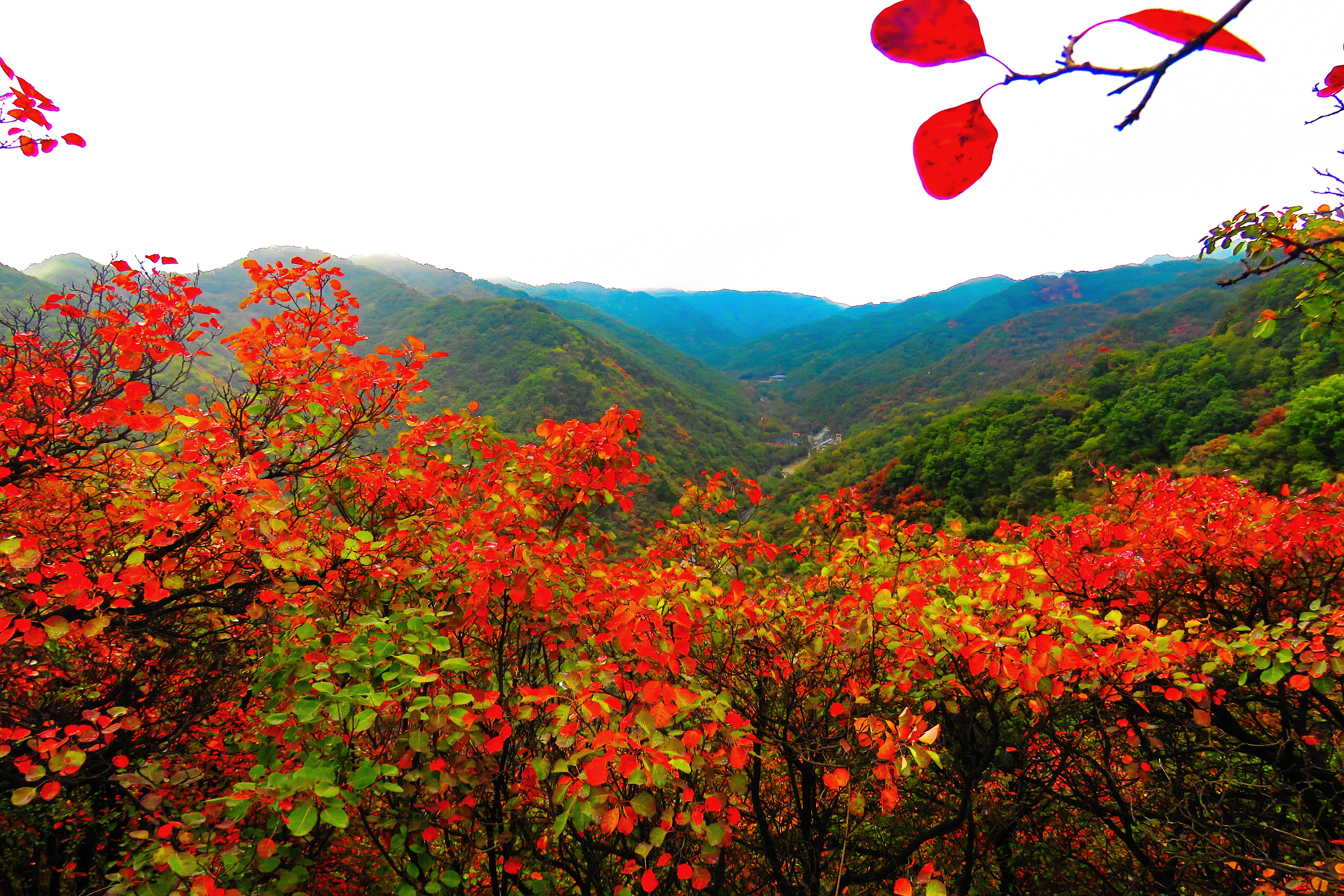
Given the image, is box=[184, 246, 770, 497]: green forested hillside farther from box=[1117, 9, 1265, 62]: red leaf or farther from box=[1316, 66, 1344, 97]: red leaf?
box=[1117, 9, 1265, 62]: red leaf

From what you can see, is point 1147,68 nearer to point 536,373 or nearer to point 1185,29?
point 1185,29

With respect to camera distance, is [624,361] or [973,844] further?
[624,361]

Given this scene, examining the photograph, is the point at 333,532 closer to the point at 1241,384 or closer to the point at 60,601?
the point at 60,601

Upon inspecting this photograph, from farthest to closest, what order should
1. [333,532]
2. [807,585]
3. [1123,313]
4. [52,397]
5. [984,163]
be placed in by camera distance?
[1123,313] → [807,585] → [333,532] → [52,397] → [984,163]

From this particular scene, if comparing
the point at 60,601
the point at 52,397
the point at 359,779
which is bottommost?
the point at 359,779

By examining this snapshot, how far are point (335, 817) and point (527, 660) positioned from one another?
2.06 metres

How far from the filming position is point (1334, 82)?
2068mm

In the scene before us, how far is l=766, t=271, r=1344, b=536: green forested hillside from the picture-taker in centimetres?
2911

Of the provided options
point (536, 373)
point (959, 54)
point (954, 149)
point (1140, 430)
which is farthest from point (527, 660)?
point (536, 373)

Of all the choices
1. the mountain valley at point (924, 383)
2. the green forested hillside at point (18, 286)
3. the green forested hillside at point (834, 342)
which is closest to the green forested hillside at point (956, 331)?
the mountain valley at point (924, 383)

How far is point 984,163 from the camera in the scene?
976mm

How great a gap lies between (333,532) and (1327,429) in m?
46.3

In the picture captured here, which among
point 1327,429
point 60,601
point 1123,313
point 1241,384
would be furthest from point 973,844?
point 1123,313

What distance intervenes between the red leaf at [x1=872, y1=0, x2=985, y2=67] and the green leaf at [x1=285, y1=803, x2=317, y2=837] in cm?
308
